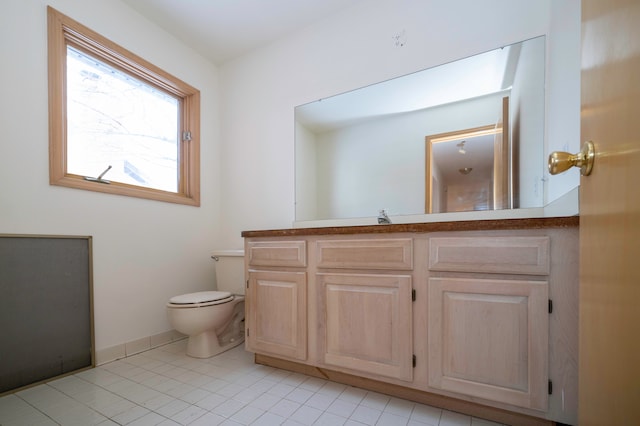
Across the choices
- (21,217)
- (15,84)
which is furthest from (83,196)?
(15,84)

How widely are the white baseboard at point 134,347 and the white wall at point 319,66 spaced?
2.93 feet

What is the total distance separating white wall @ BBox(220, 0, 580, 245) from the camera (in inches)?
63.3

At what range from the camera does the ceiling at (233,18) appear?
1.99 m

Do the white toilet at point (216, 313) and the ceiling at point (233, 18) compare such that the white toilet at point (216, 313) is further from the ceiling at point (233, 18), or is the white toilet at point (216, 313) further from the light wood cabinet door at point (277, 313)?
the ceiling at point (233, 18)

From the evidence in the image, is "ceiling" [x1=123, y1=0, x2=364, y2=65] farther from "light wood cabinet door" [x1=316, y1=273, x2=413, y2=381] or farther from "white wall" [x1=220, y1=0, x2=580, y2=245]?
"light wood cabinet door" [x1=316, y1=273, x2=413, y2=381]

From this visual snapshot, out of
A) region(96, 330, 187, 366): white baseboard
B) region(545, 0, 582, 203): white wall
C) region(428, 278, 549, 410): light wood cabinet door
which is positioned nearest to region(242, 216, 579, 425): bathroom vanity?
region(428, 278, 549, 410): light wood cabinet door

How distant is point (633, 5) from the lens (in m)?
0.38

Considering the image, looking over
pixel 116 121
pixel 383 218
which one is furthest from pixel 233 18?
pixel 383 218

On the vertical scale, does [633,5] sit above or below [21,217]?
above

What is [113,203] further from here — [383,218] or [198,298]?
[383,218]

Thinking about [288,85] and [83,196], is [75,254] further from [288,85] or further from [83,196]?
[288,85]

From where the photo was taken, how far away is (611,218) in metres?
0.44

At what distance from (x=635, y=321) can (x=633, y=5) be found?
0.42 meters

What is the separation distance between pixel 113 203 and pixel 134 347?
1.01 metres
